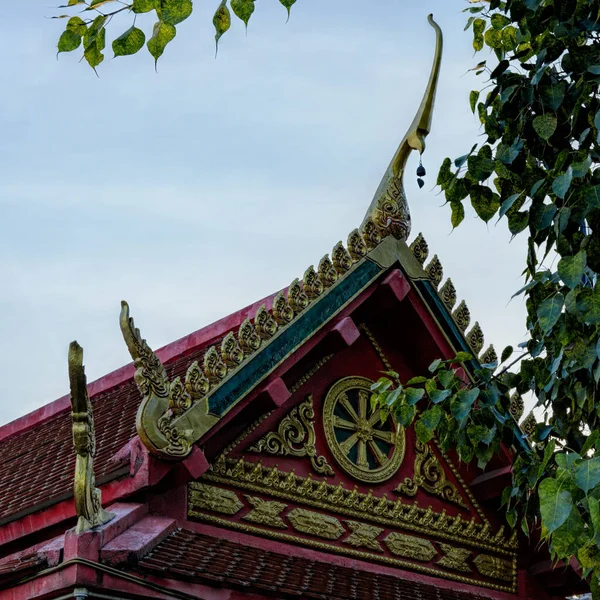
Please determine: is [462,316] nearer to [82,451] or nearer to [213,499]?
[213,499]

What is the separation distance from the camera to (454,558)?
9875 millimetres

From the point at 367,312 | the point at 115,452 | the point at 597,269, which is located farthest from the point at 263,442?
the point at 597,269

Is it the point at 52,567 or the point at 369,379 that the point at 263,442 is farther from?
the point at 52,567

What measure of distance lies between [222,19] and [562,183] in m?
1.89

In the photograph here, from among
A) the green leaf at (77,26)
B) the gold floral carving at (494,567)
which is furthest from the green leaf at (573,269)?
the gold floral carving at (494,567)

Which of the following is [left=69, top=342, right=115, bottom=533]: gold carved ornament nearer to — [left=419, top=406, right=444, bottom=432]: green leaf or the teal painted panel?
the teal painted panel

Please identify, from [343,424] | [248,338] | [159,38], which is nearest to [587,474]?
[159,38]

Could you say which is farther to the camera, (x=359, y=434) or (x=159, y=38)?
(x=359, y=434)

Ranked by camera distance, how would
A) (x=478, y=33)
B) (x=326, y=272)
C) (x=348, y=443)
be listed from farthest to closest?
(x=348, y=443), (x=326, y=272), (x=478, y=33)

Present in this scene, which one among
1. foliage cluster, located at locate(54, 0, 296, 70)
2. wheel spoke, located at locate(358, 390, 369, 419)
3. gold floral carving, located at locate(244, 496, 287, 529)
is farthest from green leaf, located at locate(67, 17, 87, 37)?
wheel spoke, located at locate(358, 390, 369, 419)

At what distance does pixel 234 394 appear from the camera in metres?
8.28

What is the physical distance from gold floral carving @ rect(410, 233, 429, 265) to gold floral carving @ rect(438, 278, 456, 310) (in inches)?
11.6

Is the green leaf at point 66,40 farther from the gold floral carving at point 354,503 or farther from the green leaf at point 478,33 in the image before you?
the gold floral carving at point 354,503

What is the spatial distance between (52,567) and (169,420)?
1.22m
